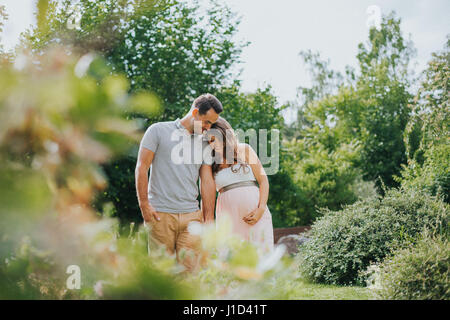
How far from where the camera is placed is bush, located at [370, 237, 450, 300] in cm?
308

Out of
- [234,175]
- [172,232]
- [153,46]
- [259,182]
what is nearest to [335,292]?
[259,182]

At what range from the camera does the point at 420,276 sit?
10.5 ft

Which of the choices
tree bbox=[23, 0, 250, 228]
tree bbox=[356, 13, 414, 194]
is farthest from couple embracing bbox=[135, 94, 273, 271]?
tree bbox=[356, 13, 414, 194]

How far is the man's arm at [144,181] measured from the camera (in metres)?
3.33

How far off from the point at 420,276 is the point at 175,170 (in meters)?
2.04

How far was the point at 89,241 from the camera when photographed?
Result: 957 millimetres

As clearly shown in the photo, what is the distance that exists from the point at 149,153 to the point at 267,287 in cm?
247

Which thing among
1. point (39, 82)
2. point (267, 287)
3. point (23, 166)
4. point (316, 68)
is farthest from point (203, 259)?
point (316, 68)

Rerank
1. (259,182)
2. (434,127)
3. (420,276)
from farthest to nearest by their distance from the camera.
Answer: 1. (434,127)
2. (259,182)
3. (420,276)

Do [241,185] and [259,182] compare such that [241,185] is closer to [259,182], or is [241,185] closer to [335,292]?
[259,182]

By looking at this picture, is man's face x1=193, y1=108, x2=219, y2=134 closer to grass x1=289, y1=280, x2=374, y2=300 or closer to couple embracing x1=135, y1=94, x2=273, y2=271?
couple embracing x1=135, y1=94, x2=273, y2=271

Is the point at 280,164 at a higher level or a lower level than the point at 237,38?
lower

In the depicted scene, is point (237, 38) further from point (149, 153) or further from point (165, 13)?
point (149, 153)

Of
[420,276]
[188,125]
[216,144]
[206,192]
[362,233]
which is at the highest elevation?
[188,125]
